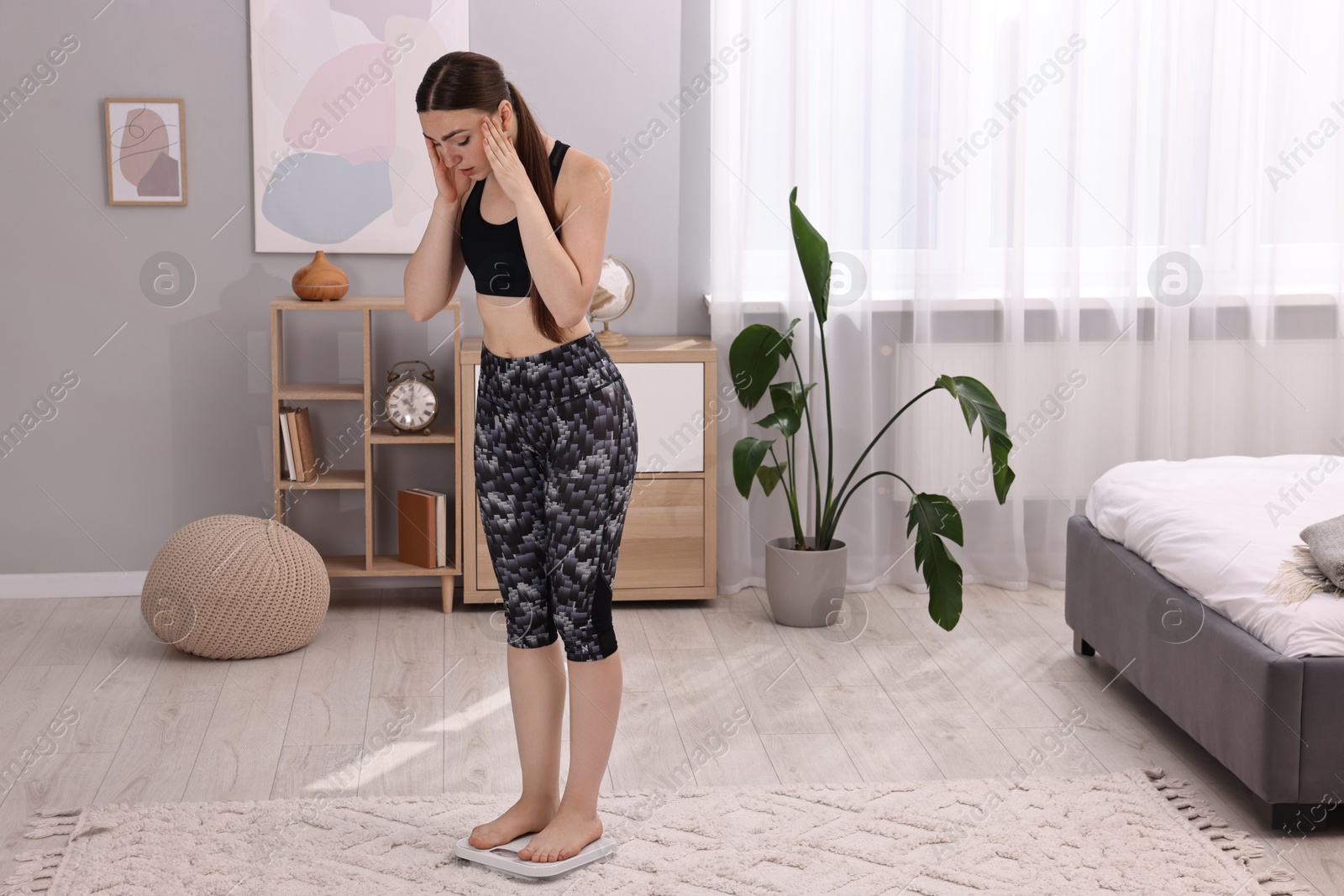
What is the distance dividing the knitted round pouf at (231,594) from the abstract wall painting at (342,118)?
0.93m

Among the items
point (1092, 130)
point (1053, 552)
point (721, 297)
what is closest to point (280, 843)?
point (721, 297)

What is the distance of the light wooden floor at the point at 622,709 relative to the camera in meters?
2.58

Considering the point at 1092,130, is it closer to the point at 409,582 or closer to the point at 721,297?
the point at 721,297

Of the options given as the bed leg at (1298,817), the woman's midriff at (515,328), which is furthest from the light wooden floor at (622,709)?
the woman's midriff at (515,328)

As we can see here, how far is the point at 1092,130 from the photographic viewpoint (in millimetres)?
3906

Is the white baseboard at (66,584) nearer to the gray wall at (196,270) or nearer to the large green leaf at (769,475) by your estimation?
the gray wall at (196,270)

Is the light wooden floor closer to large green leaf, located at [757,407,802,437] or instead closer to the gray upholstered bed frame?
the gray upholstered bed frame

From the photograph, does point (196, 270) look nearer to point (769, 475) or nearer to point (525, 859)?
point (769, 475)

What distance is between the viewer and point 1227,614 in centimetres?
249

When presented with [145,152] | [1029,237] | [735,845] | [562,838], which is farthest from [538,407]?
[1029,237]

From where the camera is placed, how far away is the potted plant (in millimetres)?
3334

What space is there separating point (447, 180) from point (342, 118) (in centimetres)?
179

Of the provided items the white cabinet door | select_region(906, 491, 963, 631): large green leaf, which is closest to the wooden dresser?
the white cabinet door

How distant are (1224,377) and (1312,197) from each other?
1.99 feet
